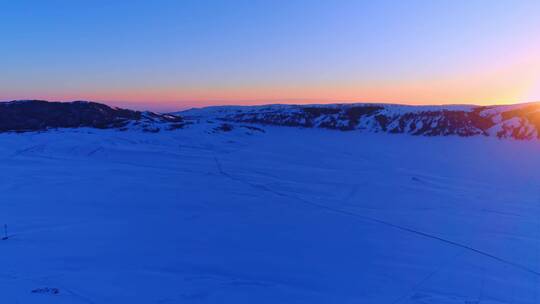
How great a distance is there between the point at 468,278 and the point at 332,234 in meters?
2.16

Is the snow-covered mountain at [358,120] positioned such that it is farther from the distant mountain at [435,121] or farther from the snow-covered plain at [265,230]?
the snow-covered plain at [265,230]

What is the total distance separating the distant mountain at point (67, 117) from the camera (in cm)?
2070

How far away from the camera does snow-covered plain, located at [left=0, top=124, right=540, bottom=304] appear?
455 centimetres

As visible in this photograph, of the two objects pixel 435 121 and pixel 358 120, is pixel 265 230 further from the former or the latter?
pixel 358 120

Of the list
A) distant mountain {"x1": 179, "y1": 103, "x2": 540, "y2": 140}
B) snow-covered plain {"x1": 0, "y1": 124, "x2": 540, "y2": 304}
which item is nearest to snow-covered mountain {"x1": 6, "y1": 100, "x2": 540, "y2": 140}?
distant mountain {"x1": 179, "y1": 103, "x2": 540, "y2": 140}

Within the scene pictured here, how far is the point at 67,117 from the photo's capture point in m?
23.2

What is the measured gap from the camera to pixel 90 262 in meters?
5.00

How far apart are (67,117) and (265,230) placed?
21.2 metres

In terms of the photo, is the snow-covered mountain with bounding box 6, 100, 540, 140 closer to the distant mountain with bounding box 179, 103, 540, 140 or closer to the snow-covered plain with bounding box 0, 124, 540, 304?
the distant mountain with bounding box 179, 103, 540, 140

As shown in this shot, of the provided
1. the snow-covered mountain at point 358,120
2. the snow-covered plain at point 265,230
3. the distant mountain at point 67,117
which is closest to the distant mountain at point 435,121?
the snow-covered mountain at point 358,120

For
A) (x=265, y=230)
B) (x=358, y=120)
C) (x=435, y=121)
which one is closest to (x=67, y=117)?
(x=358, y=120)

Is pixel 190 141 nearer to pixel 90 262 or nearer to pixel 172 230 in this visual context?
pixel 172 230

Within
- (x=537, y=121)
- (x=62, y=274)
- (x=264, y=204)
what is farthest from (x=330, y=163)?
(x=537, y=121)

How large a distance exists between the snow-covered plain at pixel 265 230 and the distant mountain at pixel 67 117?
24.8 ft
